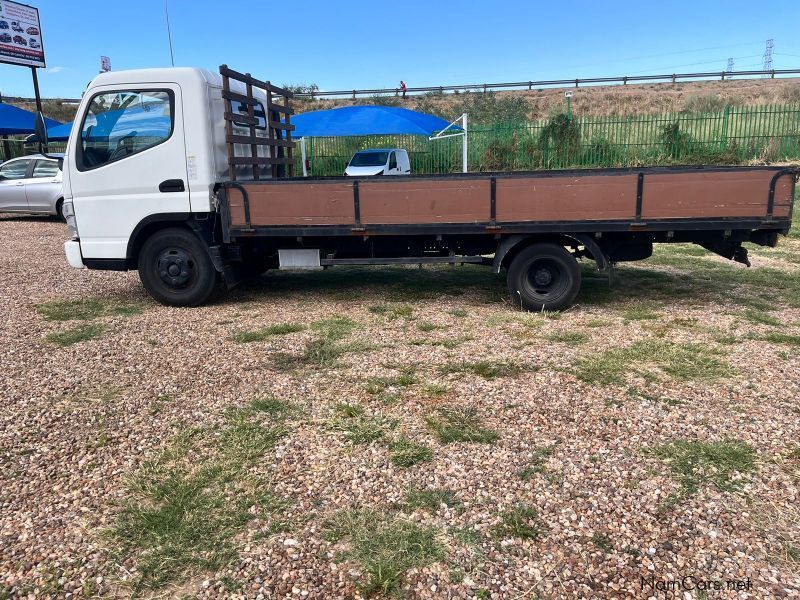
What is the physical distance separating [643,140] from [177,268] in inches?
717

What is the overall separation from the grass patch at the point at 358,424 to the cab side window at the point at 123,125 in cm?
401

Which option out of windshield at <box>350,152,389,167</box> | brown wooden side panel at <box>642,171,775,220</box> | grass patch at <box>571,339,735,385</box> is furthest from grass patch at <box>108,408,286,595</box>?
windshield at <box>350,152,389,167</box>

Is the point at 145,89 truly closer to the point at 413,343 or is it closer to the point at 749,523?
the point at 413,343

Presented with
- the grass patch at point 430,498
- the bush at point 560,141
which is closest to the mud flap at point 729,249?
the grass patch at point 430,498

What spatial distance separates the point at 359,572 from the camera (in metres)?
2.56

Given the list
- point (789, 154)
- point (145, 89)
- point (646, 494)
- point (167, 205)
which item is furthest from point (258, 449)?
point (789, 154)

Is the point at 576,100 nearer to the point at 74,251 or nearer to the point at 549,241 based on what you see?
the point at 549,241

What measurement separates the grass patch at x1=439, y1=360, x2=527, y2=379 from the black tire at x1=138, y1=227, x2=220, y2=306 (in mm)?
3337

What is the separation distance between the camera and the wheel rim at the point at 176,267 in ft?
22.3

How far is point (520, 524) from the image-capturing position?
2846mm

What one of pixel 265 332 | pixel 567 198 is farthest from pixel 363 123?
pixel 265 332

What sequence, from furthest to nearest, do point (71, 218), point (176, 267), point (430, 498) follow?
point (176, 267)
point (71, 218)
point (430, 498)

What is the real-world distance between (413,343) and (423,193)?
1.62 metres

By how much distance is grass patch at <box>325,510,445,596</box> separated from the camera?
2533 millimetres
